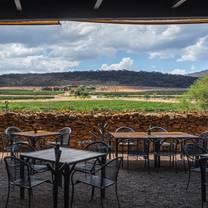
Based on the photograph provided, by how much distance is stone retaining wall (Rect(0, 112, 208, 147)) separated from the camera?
927 centimetres

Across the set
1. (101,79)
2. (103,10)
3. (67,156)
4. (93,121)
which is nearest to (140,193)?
(67,156)

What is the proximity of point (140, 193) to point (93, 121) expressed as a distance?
4.02m

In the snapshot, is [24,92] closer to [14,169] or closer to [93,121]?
[93,121]

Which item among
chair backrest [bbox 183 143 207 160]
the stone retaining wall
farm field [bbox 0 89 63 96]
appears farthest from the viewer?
farm field [bbox 0 89 63 96]

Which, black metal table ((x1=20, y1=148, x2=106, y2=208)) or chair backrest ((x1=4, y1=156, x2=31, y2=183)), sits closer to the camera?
black metal table ((x1=20, y1=148, x2=106, y2=208))

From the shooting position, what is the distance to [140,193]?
17.8 ft

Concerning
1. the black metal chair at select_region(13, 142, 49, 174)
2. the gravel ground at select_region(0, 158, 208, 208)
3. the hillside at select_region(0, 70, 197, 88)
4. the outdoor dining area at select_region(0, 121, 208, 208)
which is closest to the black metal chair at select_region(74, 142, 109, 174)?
the outdoor dining area at select_region(0, 121, 208, 208)

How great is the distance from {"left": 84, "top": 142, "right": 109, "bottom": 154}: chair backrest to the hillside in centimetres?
2456

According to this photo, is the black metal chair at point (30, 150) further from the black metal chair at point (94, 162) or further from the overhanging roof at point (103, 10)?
the overhanging roof at point (103, 10)

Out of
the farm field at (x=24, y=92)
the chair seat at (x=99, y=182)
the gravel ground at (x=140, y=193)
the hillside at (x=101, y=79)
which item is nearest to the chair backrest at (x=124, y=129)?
the gravel ground at (x=140, y=193)

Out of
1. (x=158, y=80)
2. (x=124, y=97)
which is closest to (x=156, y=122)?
(x=158, y=80)

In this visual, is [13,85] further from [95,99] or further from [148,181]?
[148,181]

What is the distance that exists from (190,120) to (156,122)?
2.62ft

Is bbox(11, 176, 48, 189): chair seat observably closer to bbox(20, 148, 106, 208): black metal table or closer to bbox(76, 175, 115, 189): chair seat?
bbox(20, 148, 106, 208): black metal table
